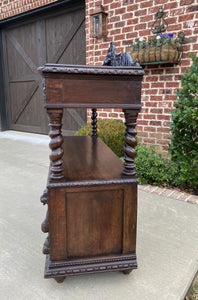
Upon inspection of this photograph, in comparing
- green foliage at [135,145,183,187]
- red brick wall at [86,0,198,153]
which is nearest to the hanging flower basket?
red brick wall at [86,0,198,153]

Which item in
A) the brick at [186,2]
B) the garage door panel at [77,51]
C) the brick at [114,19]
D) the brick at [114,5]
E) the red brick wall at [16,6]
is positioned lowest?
the garage door panel at [77,51]

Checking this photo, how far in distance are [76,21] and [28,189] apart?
371 centimetres

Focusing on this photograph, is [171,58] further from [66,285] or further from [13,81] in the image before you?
[13,81]

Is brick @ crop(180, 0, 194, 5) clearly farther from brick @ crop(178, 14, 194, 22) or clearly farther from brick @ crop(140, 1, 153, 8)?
brick @ crop(140, 1, 153, 8)

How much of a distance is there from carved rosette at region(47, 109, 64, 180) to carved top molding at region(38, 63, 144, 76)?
0.65 feet

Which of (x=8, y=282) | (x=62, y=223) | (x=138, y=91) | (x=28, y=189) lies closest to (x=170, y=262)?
(x=62, y=223)

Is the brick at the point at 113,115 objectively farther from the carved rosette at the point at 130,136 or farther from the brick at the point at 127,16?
the carved rosette at the point at 130,136

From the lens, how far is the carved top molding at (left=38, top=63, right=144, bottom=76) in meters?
1.16

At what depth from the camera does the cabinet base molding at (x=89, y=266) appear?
4.54ft

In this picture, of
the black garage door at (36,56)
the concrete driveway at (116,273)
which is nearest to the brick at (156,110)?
the concrete driveway at (116,273)

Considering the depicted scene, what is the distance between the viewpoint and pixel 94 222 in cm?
141

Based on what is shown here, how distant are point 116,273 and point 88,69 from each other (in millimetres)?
1251

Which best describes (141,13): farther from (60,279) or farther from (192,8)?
(60,279)

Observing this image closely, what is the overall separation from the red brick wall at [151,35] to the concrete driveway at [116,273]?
4.44 feet
